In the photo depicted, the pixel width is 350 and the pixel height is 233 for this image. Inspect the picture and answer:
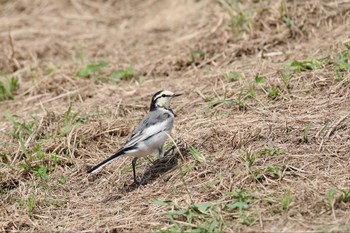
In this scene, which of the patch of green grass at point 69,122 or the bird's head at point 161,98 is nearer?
the bird's head at point 161,98

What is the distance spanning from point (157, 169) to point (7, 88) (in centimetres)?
384

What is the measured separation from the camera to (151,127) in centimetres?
730

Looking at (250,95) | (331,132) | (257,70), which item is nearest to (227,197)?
(331,132)

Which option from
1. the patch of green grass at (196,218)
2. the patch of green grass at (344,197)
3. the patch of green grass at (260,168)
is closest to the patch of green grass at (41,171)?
the patch of green grass at (196,218)

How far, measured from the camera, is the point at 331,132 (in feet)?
23.0

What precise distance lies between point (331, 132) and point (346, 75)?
136cm

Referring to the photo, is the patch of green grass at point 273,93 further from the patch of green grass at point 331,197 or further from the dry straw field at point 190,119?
the patch of green grass at point 331,197

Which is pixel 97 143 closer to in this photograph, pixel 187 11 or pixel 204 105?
pixel 204 105

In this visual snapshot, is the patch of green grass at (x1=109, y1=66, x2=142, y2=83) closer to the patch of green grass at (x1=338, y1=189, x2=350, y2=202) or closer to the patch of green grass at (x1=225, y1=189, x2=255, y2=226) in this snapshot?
the patch of green grass at (x1=225, y1=189, x2=255, y2=226)

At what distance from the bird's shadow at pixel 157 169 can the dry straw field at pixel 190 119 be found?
0.07 feet

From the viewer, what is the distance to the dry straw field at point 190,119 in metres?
6.19

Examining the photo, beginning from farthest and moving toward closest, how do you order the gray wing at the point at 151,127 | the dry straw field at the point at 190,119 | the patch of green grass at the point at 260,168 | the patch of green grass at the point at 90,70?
the patch of green grass at the point at 90,70 → the gray wing at the point at 151,127 → the patch of green grass at the point at 260,168 → the dry straw field at the point at 190,119

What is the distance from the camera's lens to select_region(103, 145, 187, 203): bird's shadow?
281 inches

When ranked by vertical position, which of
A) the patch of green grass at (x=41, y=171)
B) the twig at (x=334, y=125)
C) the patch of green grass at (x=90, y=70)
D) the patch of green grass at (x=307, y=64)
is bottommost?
the twig at (x=334, y=125)
